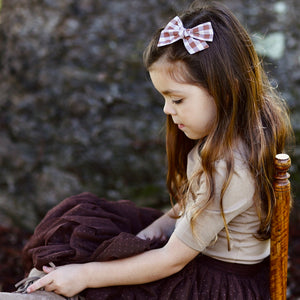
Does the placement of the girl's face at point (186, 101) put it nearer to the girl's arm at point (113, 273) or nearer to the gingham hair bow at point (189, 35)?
the gingham hair bow at point (189, 35)

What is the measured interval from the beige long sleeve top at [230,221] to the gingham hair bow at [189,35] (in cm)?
33

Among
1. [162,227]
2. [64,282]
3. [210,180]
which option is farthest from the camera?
[162,227]

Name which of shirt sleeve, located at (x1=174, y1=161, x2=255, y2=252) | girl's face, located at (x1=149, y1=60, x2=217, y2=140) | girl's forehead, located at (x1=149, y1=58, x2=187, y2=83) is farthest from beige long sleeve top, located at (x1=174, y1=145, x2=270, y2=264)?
girl's forehead, located at (x1=149, y1=58, x2=187, y2=83)

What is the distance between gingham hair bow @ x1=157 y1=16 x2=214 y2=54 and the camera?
55.3 inches

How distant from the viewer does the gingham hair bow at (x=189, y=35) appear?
1.40 meters

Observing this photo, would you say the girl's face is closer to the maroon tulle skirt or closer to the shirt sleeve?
the shirt sleeve

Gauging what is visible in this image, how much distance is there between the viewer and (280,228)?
58.5 inches

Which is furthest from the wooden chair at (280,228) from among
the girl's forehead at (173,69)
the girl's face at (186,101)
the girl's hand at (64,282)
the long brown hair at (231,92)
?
the girl's hand at (64,282)

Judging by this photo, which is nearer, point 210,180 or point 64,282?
point 210,180

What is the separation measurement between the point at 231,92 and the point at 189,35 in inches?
8.2

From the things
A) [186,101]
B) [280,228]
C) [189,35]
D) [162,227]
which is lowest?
[162,227]

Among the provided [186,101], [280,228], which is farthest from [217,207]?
[186,101]

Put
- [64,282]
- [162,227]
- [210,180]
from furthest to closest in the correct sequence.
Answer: [162,227] → [64,282] → [210,180]

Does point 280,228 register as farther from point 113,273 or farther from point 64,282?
point 64,282
